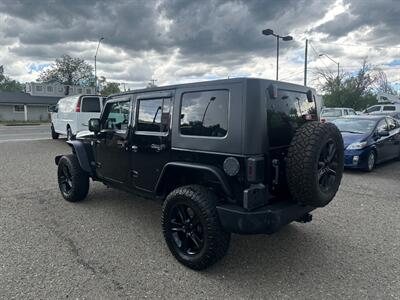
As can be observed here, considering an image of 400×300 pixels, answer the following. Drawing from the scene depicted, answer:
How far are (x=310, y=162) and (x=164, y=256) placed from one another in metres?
1.83

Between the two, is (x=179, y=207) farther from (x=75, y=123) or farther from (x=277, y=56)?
(x=277, y=56)

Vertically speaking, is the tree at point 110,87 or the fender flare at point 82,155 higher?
the tree at point 110,87

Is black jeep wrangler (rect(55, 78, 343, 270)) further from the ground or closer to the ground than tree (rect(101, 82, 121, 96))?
closer to the ground

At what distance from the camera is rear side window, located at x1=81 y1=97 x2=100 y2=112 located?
11.9m

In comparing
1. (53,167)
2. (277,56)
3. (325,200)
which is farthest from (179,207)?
(277,56)

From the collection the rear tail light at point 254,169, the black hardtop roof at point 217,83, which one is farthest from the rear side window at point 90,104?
the rear tail light at point 254,169

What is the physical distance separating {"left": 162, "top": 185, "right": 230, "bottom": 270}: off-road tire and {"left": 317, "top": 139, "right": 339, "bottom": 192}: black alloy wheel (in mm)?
1120

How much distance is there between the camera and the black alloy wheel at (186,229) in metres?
3.18

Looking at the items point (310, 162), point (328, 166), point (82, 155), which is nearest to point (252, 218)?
point (310, 162)

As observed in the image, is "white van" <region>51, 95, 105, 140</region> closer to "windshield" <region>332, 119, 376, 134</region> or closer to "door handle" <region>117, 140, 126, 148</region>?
"door handle" <region>117, 140, 126, 148</region>

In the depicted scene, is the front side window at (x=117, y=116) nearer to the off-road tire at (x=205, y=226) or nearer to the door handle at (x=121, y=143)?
the door handle at (x=121, y=143)

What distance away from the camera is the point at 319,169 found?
10.5 feet

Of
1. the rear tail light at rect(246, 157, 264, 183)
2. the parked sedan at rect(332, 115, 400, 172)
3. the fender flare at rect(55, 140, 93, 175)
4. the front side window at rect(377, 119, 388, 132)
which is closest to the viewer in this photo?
the rear tail light at rect(246, 157, 264, 183)

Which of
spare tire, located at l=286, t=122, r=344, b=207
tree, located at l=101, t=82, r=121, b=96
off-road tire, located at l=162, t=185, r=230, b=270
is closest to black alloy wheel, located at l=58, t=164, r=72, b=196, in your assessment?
off-road tire, located at l=162, t=185, r=230, b=270
